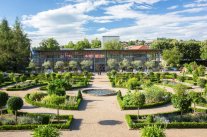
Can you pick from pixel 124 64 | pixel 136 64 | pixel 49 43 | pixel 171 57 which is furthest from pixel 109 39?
pixel 124 64

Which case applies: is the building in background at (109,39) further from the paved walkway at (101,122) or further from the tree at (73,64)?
the paved walkway at (101,122)

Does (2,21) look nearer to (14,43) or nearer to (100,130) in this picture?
(14,43)

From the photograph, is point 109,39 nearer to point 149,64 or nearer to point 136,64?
point 136,64

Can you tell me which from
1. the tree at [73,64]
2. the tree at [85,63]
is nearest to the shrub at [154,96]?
the tree at [85,63]

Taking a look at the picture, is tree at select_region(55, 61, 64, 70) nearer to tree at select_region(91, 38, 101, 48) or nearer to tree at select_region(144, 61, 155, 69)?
tree at select_region(144, 61, 155, 69)

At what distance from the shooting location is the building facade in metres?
68.0

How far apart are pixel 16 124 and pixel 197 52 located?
6979 cm

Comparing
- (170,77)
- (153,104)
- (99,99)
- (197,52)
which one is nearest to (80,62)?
(170,77)

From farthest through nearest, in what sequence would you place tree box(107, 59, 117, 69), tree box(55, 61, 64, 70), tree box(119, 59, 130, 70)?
tree box(107, 59, 117, 69) < tree box(119, 59, 130, 70) < tree box(55, 61, 64, 70)

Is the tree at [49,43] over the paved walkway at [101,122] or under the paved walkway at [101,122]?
over

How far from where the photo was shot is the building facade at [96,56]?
6800 centimetres

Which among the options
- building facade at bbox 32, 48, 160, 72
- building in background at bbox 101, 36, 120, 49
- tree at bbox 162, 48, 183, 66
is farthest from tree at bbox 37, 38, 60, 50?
tree at bbox 162, 48, 183, 66

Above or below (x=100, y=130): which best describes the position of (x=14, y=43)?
above

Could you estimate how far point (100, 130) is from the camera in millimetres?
16656
